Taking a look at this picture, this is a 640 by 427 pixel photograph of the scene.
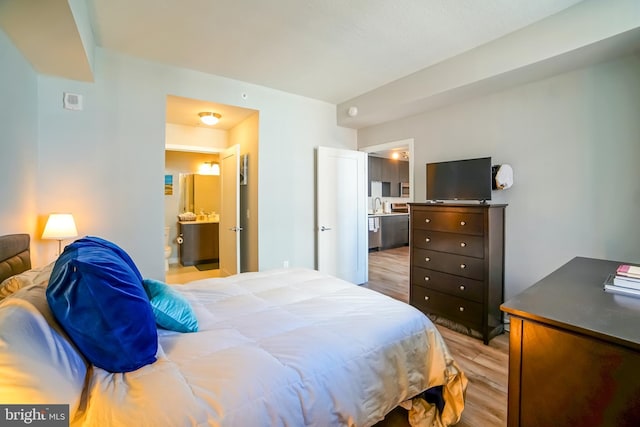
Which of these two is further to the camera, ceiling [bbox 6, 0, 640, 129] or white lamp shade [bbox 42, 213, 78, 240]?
white lamp shade [bbox 42, 213, 78, 240]

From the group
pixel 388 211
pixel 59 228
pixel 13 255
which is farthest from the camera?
pixel 388 211

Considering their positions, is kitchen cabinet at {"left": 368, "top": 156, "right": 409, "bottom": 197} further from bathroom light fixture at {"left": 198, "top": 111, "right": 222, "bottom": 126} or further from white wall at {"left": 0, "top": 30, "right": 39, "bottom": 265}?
white wall at {"left": 0, "top": 30, "right": 39, "bottom": 265}

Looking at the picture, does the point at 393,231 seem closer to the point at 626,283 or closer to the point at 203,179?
the point at 203,179

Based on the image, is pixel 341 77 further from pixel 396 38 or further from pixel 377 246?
pixel 377 246

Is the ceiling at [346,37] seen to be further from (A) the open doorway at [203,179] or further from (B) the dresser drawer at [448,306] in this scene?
(B) the dresser drawer at [448,306]

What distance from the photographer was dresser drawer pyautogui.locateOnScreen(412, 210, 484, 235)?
2.75 m

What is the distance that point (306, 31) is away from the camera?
8.16ft

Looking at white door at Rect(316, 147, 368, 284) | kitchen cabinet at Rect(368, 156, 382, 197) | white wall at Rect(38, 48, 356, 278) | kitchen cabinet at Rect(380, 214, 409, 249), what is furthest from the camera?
kitchen cabinet at Rect(368, 156, 382, 197)

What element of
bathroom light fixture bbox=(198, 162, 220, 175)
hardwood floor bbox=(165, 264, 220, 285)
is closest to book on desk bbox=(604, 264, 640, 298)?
hardwood floor bbox=(165, 264, 220, 285)

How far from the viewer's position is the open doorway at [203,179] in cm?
381

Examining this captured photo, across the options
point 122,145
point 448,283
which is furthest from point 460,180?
point 122,145

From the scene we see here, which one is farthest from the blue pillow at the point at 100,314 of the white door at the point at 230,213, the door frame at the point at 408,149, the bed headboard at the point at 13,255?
the door frame at the point at 408,149

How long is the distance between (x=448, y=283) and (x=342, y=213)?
184 cm

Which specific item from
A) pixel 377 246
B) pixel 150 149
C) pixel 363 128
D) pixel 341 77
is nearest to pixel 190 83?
pixel 150 149
